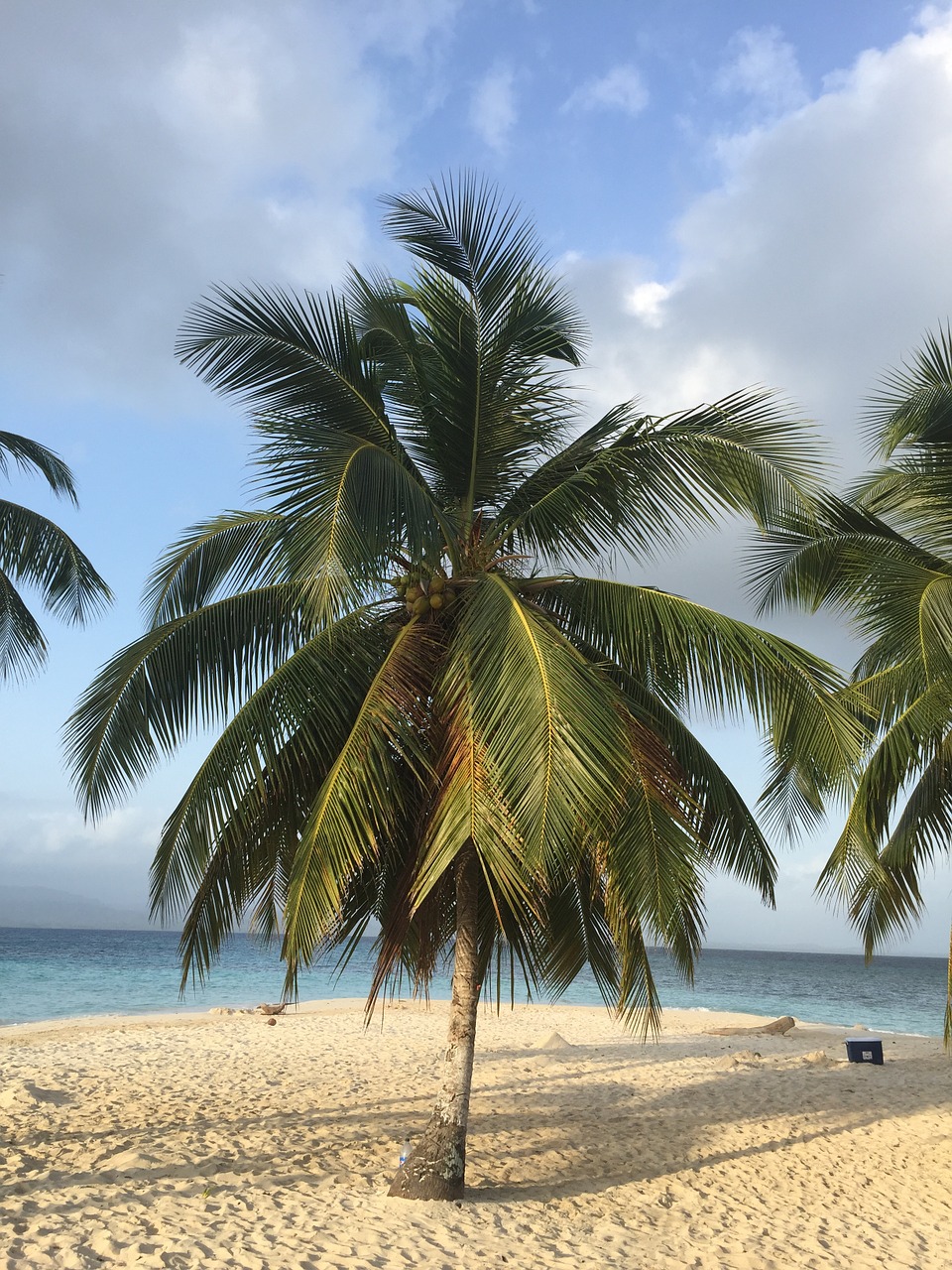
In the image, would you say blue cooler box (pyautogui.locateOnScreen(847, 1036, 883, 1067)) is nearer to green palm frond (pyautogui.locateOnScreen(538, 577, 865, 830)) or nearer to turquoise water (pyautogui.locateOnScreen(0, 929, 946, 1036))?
green palm frond (pyautogui.locateOnScreen(538, 577, 865, 830))

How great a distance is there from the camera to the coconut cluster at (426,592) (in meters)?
6.98

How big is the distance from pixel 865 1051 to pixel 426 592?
11092 mm

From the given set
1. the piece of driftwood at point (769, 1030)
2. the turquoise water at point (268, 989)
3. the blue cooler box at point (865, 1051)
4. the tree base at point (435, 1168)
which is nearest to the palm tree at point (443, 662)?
the tree base at point (435, 1168)

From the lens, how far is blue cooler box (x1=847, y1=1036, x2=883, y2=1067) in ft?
45.7

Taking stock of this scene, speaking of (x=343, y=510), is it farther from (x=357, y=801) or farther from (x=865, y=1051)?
(x=865, y=1051)

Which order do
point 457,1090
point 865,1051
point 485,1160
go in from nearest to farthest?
point 457,1090 < point 485,1160 < point 865,1051

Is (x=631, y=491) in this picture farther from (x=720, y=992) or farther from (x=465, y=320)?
(x=720, y=992)

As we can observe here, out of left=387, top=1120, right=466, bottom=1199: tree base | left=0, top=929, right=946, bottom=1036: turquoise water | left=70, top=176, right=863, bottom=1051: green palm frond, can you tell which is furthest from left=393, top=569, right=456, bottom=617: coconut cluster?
left=0, top=929, right=946, bottom=1036: turquoise water

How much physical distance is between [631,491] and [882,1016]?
3230cm

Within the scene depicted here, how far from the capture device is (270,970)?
4375 cm

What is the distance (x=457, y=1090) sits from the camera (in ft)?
22.0

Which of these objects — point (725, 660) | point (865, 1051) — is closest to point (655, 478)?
point (725, 660)

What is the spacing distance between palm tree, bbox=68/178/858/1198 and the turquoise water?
14.6 meters

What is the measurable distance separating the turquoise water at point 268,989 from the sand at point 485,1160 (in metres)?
9.62
